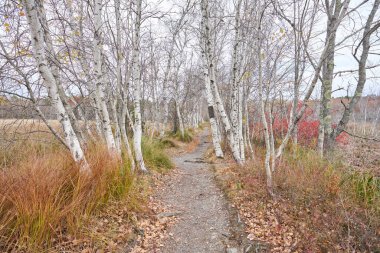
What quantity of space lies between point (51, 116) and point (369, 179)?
6831 mm

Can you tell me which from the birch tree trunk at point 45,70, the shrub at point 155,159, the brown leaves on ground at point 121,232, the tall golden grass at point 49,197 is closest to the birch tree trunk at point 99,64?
the tall golden grass at point 49,197

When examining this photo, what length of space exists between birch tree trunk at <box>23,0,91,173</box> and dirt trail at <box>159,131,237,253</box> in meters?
1.90

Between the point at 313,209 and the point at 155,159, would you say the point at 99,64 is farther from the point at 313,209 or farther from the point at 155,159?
the point at 313,209

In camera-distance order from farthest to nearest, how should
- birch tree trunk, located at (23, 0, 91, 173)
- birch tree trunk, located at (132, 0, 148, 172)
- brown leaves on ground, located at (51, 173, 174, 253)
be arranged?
birch tree trunk, located at (132, 0, 148, 172), birch tree trunk, located at (23, 0, 91, 173), brown leaves on ground, located at (51, 173, 174, 253)

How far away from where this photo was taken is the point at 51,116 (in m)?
4.41

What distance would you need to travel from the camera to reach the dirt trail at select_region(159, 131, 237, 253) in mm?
2994

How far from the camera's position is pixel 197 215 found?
3.88 metres

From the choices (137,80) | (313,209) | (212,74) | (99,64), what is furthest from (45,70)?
(313,209)

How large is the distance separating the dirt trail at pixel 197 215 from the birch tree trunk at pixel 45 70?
6.24 ft

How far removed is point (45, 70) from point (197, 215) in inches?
143

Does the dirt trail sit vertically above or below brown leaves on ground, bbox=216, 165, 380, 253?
below

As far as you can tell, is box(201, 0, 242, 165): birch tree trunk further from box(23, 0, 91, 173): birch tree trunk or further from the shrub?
box(23, 0, 91, 173): birch tree trunk

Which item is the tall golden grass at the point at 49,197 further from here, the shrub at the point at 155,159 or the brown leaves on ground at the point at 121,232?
the shrub at the point at 155,159

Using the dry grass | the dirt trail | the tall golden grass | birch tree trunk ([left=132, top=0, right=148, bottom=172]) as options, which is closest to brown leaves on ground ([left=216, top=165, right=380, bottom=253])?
the dry grass
